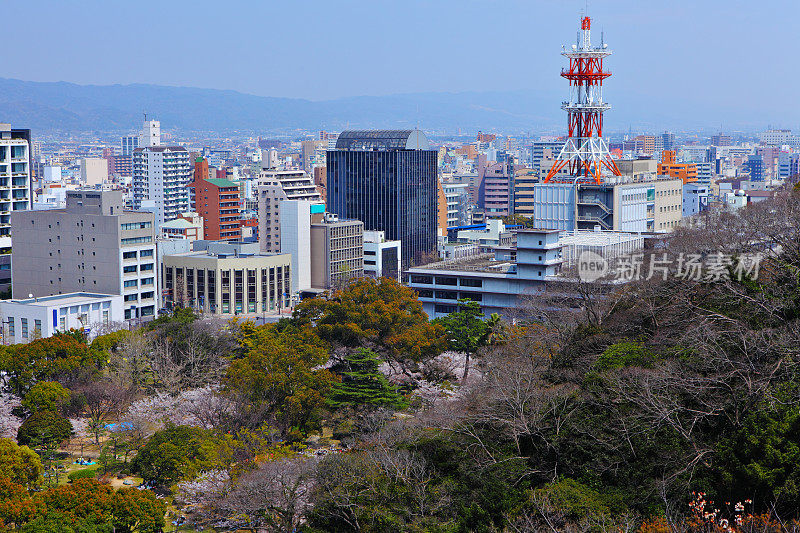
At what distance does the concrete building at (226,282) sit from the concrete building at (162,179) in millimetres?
43127

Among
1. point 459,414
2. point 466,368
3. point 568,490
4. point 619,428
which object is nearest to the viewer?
point 568,490

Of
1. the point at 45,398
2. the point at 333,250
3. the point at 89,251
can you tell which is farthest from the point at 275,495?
the point at 333,250

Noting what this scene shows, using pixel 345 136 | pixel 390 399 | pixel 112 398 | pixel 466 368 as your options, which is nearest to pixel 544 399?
pixel 390 399

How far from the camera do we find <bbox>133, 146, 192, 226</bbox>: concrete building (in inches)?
3846

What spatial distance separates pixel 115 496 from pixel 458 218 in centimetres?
8635

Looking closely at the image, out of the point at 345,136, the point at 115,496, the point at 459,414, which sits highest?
the point at 345,136

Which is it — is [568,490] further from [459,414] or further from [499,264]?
[499,264]

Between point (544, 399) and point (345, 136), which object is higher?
point (345, 136)

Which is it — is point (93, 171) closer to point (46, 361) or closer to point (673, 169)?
point (673, 169)

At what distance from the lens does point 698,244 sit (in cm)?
2684

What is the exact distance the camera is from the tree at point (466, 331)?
105ft

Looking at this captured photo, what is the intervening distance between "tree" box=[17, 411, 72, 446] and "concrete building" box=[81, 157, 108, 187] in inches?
4472

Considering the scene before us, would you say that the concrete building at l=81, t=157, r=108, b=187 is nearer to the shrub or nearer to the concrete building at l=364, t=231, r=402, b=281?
the concrete building at l=364, t=231, r=402, b=281

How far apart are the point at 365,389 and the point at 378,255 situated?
3760 centimetres
